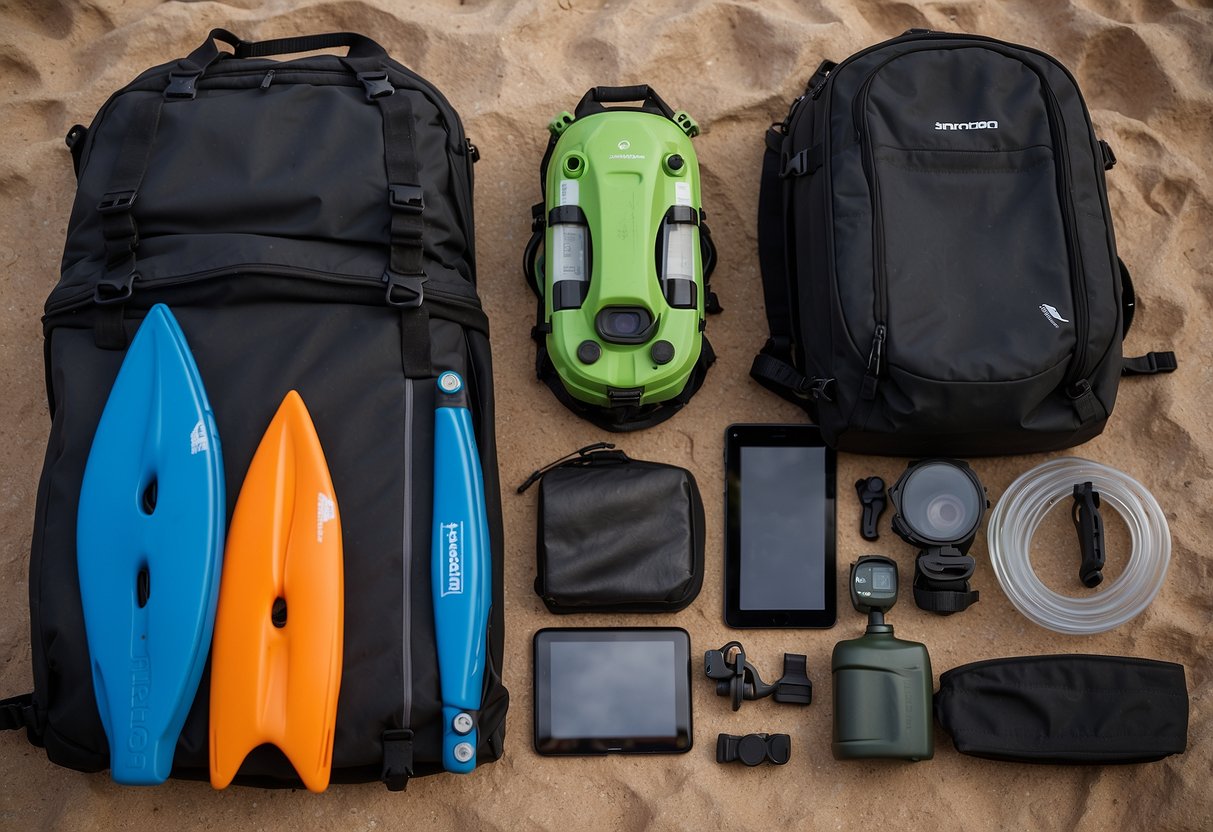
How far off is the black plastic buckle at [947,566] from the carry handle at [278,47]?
5.32ft

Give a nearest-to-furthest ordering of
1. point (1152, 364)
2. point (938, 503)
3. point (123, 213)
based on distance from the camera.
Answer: point (123, 213), point (938, 503), point (1152, 364)

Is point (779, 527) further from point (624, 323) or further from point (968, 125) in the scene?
point (968, 125)

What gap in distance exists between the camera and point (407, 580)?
215cm

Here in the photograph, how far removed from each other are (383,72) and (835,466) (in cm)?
132

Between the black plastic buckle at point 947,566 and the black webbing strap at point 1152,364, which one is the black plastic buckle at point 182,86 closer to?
the black plastic buckle at point 947,566

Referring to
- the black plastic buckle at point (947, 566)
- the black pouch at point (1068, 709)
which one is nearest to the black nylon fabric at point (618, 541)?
the black plastic buckle at point (947, 566)

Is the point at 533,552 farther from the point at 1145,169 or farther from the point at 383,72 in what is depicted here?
the point at 1145,169

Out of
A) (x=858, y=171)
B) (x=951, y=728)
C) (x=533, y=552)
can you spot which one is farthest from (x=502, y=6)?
(x=951, y=728)

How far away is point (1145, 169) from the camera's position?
2.66 meters

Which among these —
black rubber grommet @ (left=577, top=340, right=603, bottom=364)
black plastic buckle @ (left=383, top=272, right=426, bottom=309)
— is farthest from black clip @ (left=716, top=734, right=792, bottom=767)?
black plastic buckle @ (left=383, top=272, right=426, bottom=309)

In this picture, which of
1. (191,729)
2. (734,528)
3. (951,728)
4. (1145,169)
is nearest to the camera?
(191,729)

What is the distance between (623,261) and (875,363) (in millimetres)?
564

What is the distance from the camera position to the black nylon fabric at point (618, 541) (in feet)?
7.80

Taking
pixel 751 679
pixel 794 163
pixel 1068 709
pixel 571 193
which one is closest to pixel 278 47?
pixel 571 193
